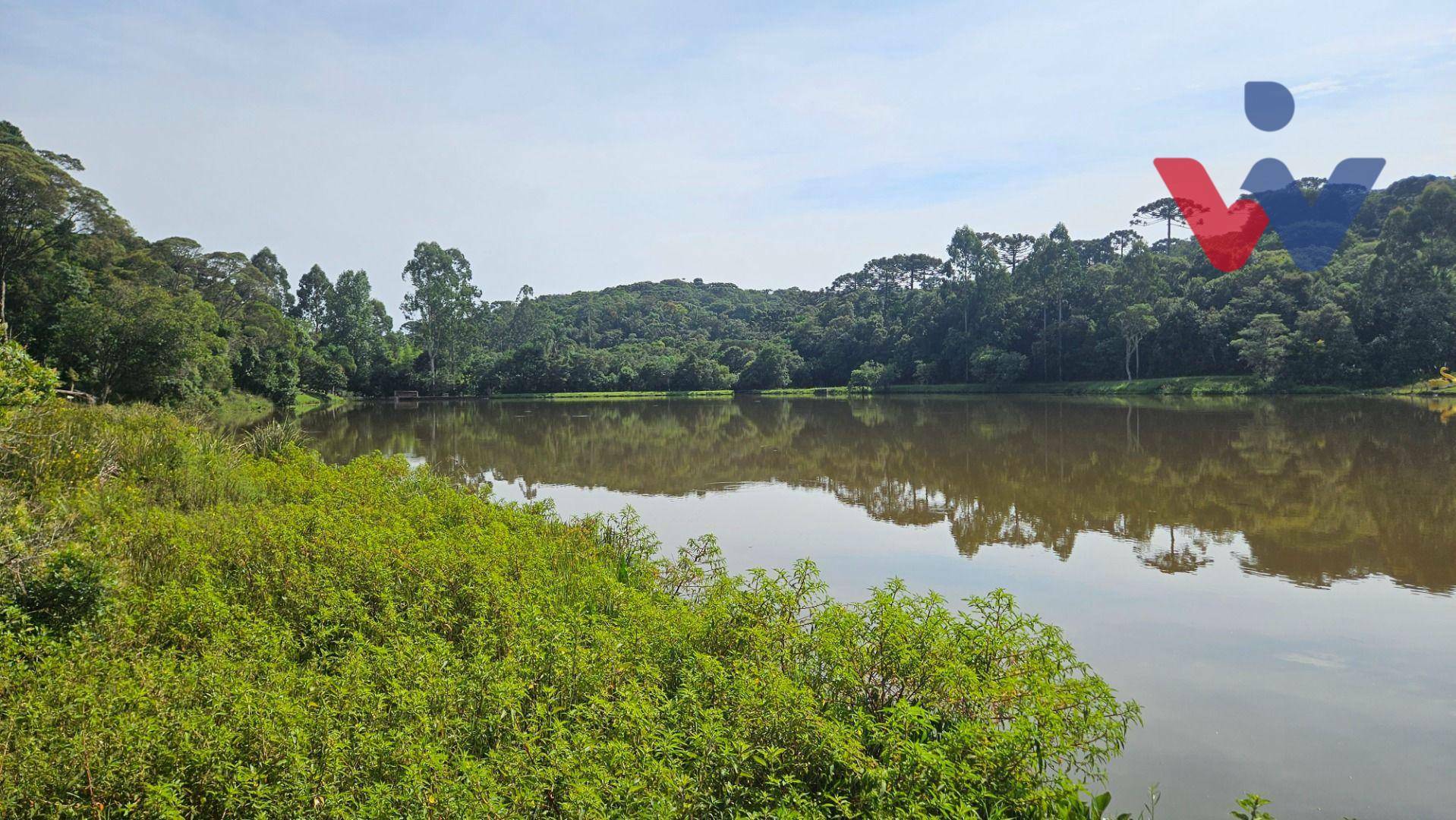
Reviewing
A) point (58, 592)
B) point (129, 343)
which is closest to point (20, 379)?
point (58, 592)

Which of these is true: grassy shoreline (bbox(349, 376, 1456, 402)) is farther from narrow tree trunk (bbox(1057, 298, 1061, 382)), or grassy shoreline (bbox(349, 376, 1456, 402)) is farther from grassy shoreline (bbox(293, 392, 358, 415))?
grassy shoreline (bbox(293, 392, 358, 415))

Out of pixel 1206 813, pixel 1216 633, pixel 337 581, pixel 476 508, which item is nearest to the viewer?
pixel 1206 813

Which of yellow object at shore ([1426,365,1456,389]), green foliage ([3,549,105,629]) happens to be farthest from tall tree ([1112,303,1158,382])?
green foliage ([3,549,105,629])

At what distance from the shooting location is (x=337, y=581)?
5.71 metres

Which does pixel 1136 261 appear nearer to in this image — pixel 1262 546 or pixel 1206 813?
pixel 1262 546

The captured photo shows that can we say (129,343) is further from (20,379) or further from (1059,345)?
(1059,345)

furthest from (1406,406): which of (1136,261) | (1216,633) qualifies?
(1216,633)

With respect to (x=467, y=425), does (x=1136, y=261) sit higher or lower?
higher

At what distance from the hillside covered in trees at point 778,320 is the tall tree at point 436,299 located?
135 millimetres

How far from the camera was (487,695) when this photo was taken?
3865 millimetres

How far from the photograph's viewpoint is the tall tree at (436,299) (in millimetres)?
60156

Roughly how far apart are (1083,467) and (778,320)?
230 feet

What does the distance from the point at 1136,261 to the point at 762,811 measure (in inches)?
2164

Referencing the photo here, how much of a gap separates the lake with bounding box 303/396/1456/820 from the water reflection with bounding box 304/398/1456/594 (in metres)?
0.08
